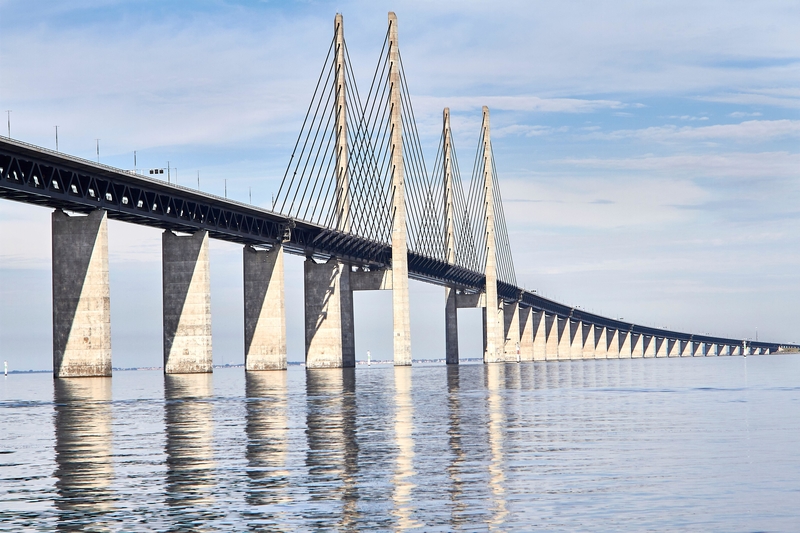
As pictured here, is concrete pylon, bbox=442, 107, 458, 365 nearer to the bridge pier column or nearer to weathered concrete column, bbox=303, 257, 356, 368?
the bridge pier column

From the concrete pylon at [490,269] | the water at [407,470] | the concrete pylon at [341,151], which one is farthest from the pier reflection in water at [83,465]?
the concrete pylon at [490,269]

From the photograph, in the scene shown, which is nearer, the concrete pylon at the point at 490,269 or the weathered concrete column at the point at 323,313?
the weathered concrete column at the point at 323,313

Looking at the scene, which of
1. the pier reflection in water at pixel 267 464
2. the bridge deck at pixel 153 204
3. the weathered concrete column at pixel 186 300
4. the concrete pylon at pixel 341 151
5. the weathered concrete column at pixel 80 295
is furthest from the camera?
the concrete pylon at pixel 341 151

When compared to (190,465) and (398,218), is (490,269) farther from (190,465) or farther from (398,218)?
(190,465)

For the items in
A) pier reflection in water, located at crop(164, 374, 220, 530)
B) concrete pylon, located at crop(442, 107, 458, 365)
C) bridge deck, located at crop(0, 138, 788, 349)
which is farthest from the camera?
concrete pylon, located at crop(442, 107, 458, 365)

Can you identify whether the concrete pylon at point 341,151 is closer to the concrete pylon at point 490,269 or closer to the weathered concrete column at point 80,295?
the weathered concrete column at point 80,295

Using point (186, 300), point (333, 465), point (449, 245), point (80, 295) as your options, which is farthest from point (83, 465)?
point (449, 245)

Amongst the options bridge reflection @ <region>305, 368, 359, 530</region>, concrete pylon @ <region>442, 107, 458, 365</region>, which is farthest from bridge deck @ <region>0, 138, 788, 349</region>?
bridge reflection @ <region>305, 368, 359, 530</region>

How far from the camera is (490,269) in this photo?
180 m

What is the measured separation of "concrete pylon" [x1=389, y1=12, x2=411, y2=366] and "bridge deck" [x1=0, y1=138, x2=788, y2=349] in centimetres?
A: 325

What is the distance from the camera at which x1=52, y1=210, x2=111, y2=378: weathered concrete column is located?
261 ft

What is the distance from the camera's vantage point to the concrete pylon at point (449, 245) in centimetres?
16588

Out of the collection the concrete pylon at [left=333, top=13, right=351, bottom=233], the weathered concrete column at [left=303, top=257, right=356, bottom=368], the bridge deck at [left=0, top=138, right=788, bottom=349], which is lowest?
the weathered concrete column at [left=303, top=257, right=356, bottom=368]

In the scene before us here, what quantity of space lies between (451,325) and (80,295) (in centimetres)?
11029
